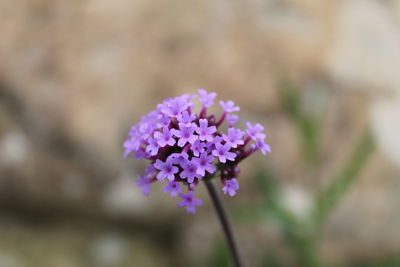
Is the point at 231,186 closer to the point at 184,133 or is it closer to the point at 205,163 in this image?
the point at 205,163

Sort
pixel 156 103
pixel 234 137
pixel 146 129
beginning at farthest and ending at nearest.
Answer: pixel 156 103
pixel 146 129
pixel 234 137

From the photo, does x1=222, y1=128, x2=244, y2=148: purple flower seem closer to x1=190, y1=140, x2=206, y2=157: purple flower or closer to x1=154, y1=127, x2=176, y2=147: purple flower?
x1=190, y1=140, x2=206, y2=157: purple flower

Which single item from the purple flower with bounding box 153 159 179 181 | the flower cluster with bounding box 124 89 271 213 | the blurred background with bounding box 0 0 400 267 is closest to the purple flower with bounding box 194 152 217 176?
the flower cluster with bounding box 124 89 271 213

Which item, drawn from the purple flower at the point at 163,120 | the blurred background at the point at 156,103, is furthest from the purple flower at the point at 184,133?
the blurred background at the point at 156,103

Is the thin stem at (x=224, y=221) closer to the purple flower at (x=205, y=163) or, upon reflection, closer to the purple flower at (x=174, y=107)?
the purple flower at (x=205, y=163)

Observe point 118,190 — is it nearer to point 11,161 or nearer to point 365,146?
point 11,161

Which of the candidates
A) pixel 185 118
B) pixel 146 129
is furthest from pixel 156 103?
pixel 185 118
